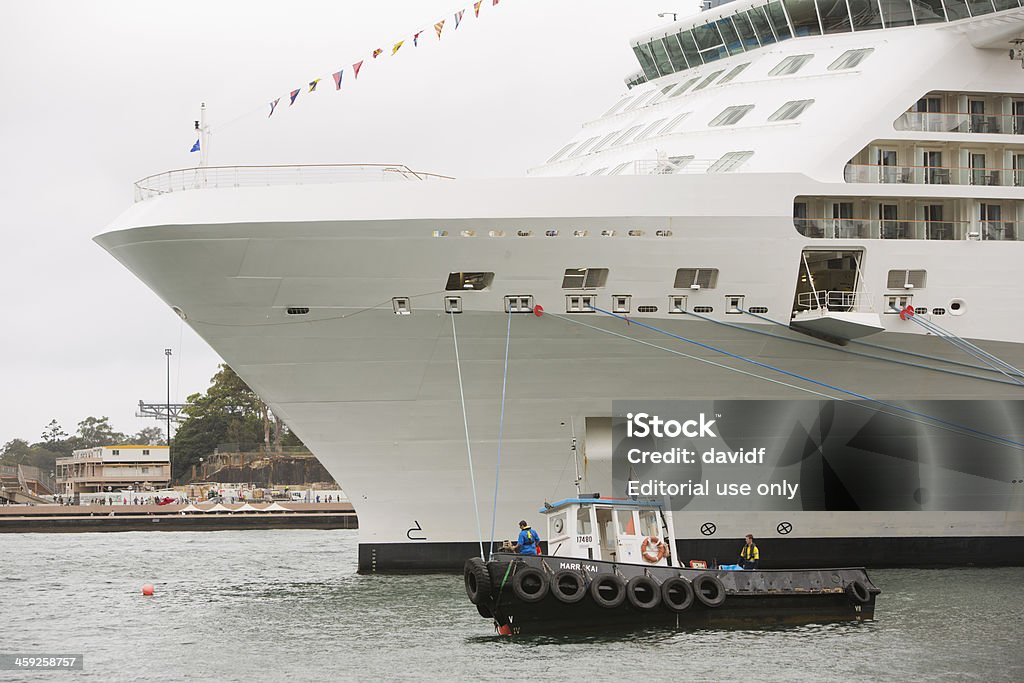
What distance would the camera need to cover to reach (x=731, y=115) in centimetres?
2741

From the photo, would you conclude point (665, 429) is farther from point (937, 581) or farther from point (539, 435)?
point (937, 581)

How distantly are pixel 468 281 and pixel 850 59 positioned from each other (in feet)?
30.1

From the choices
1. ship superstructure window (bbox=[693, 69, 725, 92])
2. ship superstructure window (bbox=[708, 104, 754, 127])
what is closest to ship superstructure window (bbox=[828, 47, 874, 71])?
ship superstructure window (bbox=[708, 104, 754, 127])

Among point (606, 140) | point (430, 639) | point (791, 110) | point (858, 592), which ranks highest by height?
point (606, 140)

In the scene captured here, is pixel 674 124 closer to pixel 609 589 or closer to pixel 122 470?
pixel 609 589

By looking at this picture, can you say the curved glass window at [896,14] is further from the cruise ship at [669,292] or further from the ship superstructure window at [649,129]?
the ship superstructure window at [649,129]

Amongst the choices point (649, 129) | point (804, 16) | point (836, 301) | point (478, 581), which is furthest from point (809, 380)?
point (478, 581)

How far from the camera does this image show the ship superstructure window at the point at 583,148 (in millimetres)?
31656

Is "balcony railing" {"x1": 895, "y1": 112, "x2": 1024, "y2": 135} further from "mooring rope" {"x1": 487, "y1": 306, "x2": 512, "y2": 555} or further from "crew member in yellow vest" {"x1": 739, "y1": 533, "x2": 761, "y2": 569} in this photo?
"crew member in yellow vest" {"x1": 739, "y1": 533, "x2": 761, "y2": 569}

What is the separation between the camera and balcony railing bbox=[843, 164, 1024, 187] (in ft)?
84.2

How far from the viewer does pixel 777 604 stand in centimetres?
2209

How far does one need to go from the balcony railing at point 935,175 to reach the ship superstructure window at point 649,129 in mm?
4988

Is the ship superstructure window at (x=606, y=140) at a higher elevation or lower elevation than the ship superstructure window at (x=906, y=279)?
higher

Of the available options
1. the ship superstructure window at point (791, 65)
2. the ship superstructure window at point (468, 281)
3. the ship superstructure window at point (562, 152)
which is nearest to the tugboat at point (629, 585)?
the ship superstructure window at point (468, 281)
